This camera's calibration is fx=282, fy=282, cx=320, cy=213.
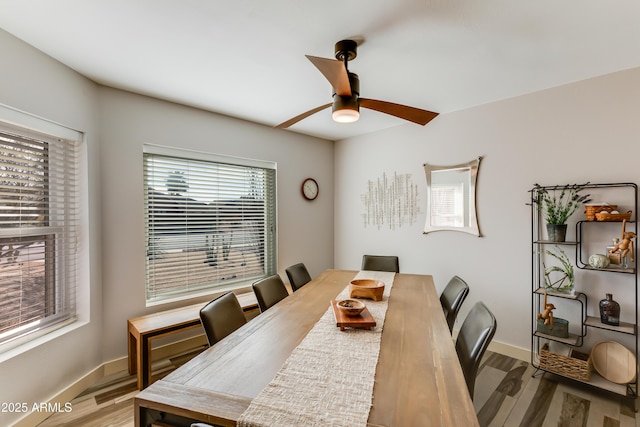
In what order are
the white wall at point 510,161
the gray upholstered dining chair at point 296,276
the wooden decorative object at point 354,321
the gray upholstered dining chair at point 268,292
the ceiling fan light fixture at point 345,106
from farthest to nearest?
the gray upholstered dining chair at point 296,276, the white wall at point 510,161, the gray upholstered dining chair at point 268,292, the ceiling fan light fixture at point 345,106, the wooden decorative object at point 354,321

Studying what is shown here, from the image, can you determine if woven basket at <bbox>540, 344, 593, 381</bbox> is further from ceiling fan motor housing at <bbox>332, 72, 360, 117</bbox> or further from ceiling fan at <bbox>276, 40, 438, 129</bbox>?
ceiling fan motor housing at <bbox>332, 72, 360, 117</bbox>

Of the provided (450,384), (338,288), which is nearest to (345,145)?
(338,288)

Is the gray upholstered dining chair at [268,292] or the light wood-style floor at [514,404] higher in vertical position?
the gray upholstered dining chair at [268,292]

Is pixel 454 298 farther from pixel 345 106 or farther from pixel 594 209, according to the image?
pixel 345 106

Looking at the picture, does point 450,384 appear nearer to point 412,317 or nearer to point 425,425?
point 425,425

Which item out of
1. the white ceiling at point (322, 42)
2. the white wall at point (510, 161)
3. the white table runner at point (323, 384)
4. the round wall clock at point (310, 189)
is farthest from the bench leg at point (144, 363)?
the white wall at point (510, 161)

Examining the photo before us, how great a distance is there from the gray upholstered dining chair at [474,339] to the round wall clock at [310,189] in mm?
2598

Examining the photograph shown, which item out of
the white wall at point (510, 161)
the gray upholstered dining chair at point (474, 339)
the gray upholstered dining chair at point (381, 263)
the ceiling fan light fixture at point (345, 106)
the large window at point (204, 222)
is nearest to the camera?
the gray upholstered dining chair at point (474, 339)

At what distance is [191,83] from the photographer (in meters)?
2.32

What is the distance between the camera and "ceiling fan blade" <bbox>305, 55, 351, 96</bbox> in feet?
4.27

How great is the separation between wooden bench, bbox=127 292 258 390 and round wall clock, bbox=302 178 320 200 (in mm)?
1657

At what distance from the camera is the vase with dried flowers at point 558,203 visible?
2.27 meters

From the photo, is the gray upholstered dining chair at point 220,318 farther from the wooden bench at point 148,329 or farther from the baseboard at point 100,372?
the baseboard at point 100,372

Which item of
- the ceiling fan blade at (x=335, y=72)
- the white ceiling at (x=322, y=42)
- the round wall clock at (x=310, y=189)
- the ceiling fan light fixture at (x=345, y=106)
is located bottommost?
the round wall clock at (x=310, y=189)
